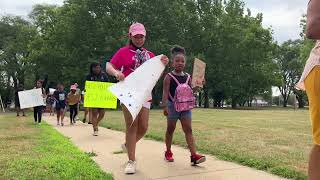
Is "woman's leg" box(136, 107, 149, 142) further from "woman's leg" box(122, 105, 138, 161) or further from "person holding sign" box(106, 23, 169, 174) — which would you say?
"woman's leg" box(122, 105, 138, 161)

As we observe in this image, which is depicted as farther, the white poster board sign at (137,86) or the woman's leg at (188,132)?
the woman's leg at (188,132)

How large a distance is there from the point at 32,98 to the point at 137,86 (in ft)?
45.9

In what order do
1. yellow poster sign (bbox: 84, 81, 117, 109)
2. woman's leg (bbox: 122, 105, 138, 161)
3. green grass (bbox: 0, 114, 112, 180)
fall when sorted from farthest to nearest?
yellow poster sign (bbox: 84, 81, 117, 109) → woman's leg (bbox: 122, 105, 138, 161) → green grass (bbox: 0, 114, 112, 180)

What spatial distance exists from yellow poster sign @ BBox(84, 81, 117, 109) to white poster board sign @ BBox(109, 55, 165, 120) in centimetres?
608

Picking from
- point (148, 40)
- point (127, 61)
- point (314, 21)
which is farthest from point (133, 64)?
point (148, 40)

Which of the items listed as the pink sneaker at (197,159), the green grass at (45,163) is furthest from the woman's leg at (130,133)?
the pink sneaker at (197,159)

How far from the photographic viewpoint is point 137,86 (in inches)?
245

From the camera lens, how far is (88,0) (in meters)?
42.8

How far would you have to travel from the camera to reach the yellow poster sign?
12.5 metres

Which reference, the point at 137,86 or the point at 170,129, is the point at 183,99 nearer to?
the point at 170,129

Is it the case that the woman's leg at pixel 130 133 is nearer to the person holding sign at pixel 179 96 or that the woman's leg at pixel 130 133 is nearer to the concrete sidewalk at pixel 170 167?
the concrete sidewalk at pixel 170 167

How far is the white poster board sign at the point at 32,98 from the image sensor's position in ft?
61.7

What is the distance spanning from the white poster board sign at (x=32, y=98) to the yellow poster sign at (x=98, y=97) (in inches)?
250

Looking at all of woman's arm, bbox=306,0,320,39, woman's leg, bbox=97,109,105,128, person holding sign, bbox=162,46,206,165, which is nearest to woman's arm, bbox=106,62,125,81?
person holding sign, bbox=162,46,206,165
